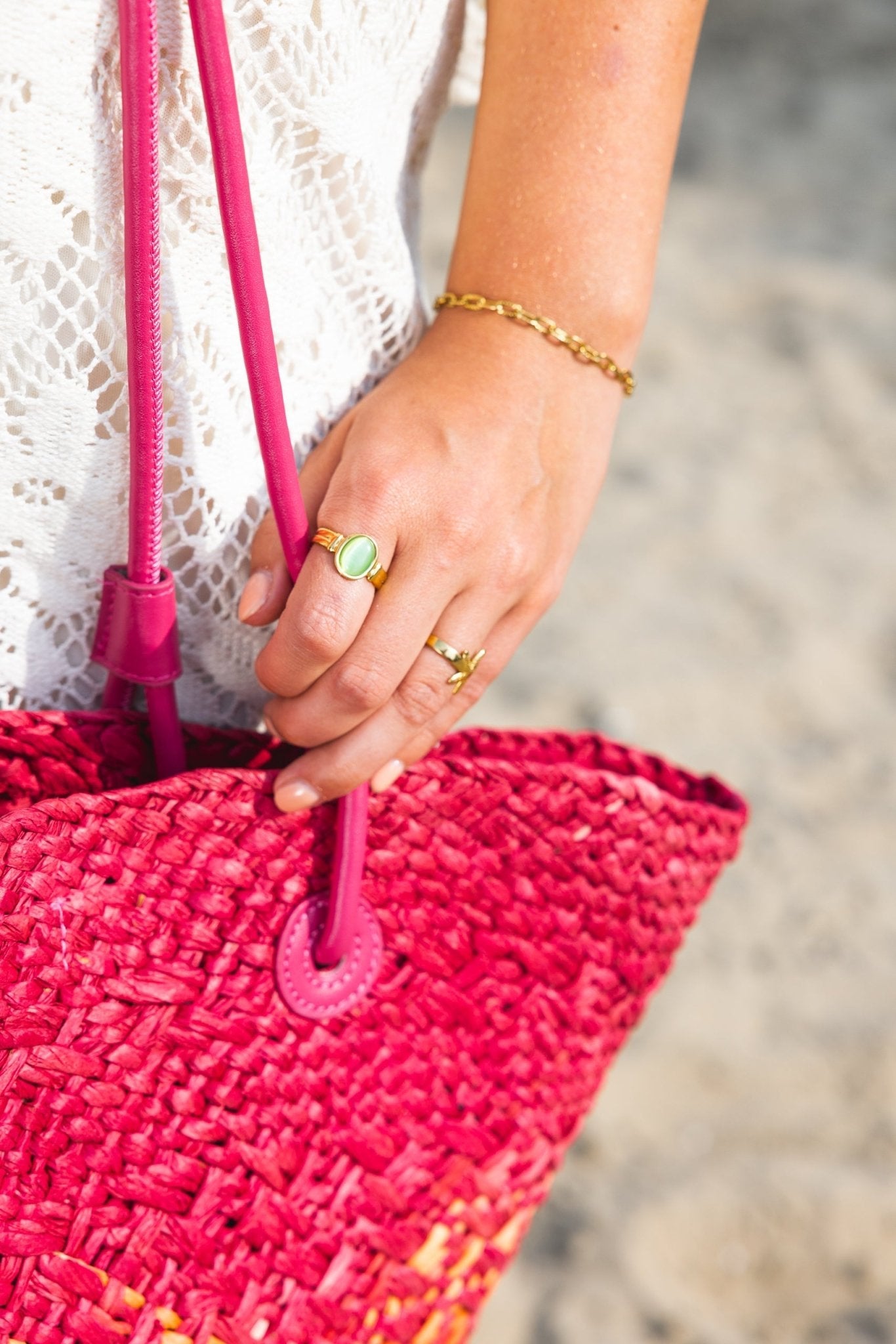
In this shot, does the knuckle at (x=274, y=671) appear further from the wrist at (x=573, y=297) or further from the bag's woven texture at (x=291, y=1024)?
the wrist at (x=573, y=297)

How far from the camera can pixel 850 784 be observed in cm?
181

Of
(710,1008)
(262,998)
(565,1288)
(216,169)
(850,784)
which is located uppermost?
(216,169)

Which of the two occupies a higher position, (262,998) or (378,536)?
(378,536)

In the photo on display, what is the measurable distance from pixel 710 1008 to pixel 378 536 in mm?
1125

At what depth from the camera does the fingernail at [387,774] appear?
0.70m

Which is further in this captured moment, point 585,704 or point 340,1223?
point 585,704

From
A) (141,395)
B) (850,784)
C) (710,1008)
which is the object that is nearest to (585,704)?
(850,784)

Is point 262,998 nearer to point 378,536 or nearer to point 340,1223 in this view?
point 340,1223

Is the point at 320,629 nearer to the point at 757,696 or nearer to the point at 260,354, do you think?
the point at 260,354

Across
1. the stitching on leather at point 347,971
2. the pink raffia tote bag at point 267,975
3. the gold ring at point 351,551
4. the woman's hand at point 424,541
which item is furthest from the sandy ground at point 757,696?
the gold ring at point 351,551

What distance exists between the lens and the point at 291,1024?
0.68m

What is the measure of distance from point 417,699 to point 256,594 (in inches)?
4.4

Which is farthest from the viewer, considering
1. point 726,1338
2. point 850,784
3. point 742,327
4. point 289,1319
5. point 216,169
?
point 742,327

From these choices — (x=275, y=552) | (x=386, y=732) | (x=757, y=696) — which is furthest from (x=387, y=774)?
(x=757, y=696)
